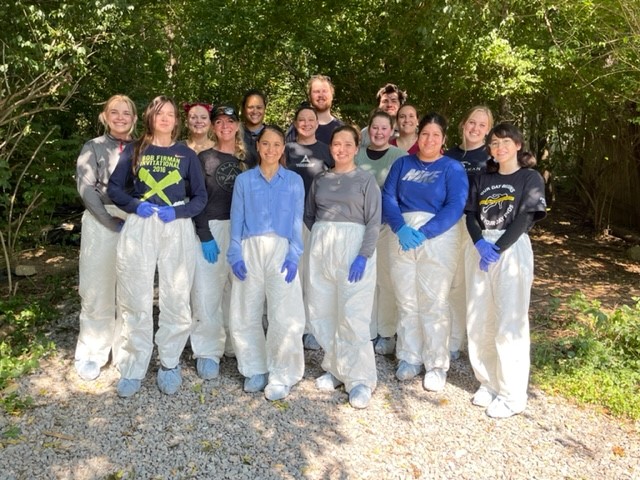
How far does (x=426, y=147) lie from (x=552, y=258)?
556 centimetres

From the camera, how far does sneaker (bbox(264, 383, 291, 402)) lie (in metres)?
3.95

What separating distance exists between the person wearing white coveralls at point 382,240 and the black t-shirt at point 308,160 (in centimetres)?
31

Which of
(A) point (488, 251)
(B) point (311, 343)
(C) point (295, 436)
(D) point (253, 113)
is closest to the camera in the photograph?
(C) point (295, 436)

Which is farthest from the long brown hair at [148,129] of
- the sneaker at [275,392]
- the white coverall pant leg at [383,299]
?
the white coverall pant leg at [383,299]

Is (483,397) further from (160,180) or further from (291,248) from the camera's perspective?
(160,180)

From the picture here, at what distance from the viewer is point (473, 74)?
7.11 m

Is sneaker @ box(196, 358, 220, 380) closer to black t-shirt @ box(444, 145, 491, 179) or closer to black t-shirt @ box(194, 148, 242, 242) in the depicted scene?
black t-shirt @ box(194, 148, 242, 242)

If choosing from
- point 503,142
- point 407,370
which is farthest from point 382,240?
point 503,142

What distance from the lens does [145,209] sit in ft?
12.3

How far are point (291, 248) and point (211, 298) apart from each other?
766 millimetres

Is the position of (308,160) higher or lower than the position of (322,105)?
lower

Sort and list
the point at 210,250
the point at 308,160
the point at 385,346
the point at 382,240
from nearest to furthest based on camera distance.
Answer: the point at 210,250 < the point at 308,160 < the point at 382,240 < the point at 385,346

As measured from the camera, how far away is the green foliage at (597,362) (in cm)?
408

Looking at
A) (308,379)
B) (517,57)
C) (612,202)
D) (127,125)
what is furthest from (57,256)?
(612,202)
